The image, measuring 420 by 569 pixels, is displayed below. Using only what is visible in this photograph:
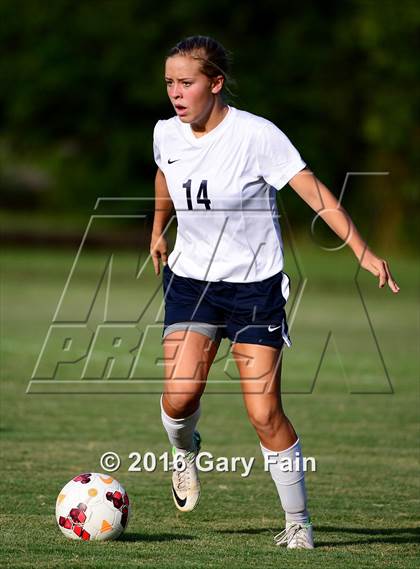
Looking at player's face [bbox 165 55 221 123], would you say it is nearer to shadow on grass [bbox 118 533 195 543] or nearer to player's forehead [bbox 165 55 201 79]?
player's forehead [bbox 165 55 201 79]

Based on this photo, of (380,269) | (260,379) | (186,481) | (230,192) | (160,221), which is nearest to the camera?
(380,269)

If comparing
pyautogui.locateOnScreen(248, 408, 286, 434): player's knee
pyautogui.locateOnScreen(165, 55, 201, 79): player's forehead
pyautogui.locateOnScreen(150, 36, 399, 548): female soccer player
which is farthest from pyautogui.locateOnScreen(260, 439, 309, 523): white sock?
pyautogui.locateOnScreen(165, 55, 201, 79): player's forehead

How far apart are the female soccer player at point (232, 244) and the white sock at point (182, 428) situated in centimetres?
14

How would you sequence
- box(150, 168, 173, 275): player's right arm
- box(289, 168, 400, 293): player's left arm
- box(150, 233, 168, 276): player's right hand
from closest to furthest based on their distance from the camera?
box(289, 168, 400, 293): player's left arm
box(150, 168, 173, 275): player's right arm
box(150, 233, 168, 276): player's right hand

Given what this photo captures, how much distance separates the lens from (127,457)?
28.1 feet

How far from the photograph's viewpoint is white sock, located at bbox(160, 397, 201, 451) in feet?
21.4

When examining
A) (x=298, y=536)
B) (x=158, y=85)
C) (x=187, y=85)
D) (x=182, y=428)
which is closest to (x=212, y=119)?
(x=187, y=85)

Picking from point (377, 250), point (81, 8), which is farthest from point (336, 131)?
point (81, 8)

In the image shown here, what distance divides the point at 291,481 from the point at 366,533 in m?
0.73

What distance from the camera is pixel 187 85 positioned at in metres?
6.05

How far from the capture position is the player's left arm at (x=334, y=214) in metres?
5.91

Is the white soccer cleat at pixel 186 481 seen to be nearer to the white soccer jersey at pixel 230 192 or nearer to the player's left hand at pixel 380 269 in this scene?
the white soccer jersey at pixel 230 192

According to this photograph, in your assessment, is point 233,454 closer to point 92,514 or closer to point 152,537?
point 152,537

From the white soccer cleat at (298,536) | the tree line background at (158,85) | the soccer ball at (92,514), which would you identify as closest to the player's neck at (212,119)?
the soccer ball at (92,514)
